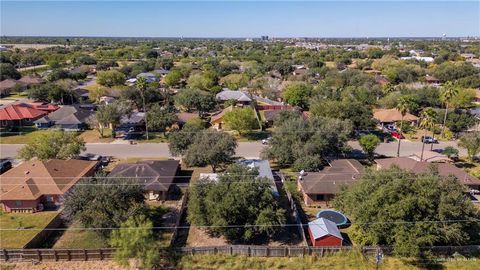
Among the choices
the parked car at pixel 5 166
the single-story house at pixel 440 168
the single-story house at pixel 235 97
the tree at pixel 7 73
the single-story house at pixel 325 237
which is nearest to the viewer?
the single-story house at pixel 325 237

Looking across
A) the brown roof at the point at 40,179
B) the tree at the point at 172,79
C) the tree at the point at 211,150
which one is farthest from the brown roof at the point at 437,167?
the tree at the point at 172,79

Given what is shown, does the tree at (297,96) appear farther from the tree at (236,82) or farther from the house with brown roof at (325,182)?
the house with brown roof at (325,182)

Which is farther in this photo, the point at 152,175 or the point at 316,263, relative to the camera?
the point at 152,175

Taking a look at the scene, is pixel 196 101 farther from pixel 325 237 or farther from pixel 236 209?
pixel 325 237

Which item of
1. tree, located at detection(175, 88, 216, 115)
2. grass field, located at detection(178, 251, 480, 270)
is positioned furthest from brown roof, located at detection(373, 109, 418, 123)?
grass field, located at detection(178, 251, 480, 270)

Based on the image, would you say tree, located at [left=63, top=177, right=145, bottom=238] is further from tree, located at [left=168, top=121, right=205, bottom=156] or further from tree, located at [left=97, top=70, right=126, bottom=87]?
tree, located at [left=97, top=70, right=126, bottom=87]

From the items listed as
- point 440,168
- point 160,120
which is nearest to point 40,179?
point 160,120
